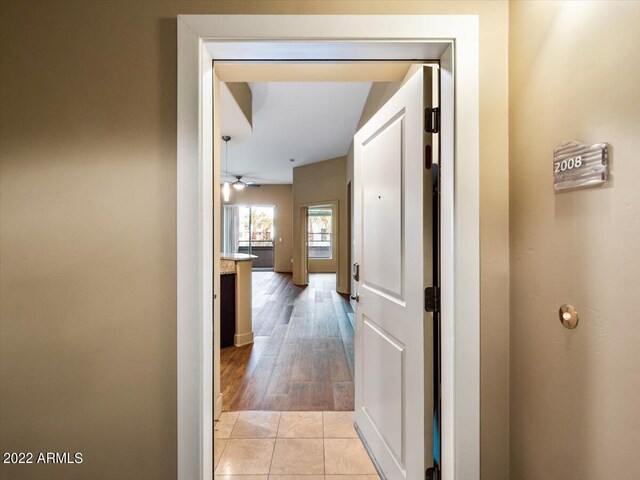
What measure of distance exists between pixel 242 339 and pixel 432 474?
281cm

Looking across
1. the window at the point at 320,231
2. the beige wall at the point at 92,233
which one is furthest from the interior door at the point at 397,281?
the window at the point at 320,231

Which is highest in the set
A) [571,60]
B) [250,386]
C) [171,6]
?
[171,6]

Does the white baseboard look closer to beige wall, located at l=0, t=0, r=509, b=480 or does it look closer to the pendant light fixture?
the pendant light fixture

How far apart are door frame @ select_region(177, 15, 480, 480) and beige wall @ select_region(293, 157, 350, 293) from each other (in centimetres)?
549

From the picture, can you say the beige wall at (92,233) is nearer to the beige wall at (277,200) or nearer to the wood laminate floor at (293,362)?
the wood laminate floor at (293,362)

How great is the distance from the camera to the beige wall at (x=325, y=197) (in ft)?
22.7

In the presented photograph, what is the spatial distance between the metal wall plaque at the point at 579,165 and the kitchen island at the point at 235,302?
3219 millimetres

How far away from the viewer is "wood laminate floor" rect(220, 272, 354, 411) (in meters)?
2.50

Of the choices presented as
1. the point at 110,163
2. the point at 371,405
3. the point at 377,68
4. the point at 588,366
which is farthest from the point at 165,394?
the point at 377,68

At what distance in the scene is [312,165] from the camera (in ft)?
25.6

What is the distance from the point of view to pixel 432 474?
1281 mm

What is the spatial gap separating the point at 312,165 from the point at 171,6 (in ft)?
22.1

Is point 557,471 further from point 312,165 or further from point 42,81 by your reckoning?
point 312,165

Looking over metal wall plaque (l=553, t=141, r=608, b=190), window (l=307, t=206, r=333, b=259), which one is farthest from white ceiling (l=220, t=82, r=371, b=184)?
window (l=307, t=206, r=333, b=259)
